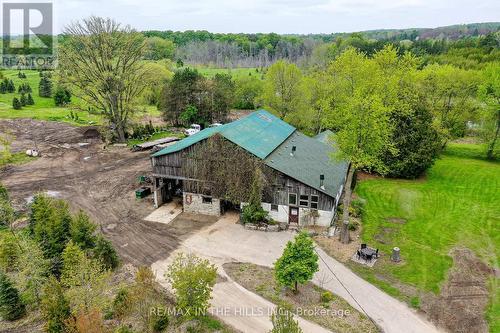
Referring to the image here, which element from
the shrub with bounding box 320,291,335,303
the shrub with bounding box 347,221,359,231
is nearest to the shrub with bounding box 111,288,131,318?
the shrub with bounding box 320,291,335,303

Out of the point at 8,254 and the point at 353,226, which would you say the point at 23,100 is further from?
the point at 353,226

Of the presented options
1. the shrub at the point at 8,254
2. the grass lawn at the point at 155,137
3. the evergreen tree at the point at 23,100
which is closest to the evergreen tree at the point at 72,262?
the shrub at the point at 8,254

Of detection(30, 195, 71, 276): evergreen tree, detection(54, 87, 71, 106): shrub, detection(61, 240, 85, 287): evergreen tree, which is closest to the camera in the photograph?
detection(61, 240, 85, 287): evergreen tree

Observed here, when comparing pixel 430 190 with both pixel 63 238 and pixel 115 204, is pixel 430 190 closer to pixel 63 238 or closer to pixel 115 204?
pixel 115 204

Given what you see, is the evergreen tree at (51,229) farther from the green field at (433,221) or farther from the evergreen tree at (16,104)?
the evergreen tree at (16,104)

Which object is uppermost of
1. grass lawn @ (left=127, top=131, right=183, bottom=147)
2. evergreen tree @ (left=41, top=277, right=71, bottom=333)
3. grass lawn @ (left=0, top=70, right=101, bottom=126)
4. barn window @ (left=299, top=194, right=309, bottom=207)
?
grass lawn @ (left=0, top=70, right=101, bottom=126)

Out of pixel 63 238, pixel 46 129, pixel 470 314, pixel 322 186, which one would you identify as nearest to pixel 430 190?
pixel 322 186

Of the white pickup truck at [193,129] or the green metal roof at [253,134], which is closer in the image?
the green metal roof at [253,134]

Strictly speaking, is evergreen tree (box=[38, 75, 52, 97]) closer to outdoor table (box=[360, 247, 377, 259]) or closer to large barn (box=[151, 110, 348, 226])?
large barn (box=[151, 110, 348, 226])
